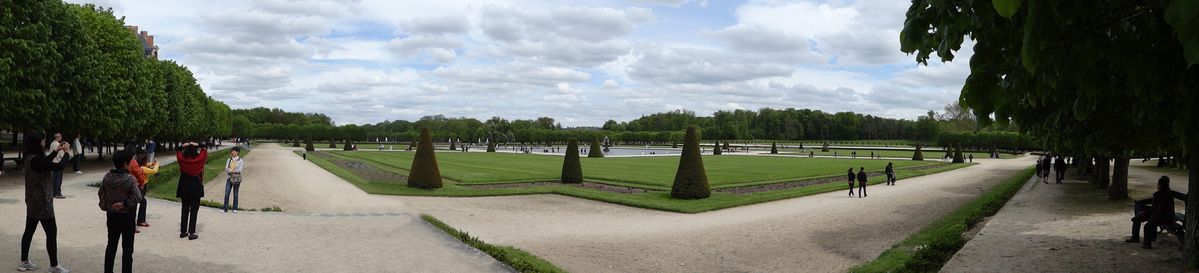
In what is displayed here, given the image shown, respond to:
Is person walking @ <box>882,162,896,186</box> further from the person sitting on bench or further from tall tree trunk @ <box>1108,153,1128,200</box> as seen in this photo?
the person sitting on bench

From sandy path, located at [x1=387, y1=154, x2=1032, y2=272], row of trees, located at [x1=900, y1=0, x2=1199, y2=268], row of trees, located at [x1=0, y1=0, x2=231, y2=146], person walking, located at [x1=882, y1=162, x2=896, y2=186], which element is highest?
row of trees, located at [x1=0, y1=0, x2=231, y2=146]

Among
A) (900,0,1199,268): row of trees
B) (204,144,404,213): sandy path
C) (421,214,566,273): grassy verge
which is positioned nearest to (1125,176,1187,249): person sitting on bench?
(900,0,1199,268): row of trees

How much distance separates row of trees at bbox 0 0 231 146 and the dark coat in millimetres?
14117

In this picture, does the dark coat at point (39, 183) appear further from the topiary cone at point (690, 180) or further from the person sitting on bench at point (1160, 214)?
the topiary cone at point (690, 180)

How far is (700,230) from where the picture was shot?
1370 centimetres

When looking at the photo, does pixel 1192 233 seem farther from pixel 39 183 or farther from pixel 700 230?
pixel 39 183

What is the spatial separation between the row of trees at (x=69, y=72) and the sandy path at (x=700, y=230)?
1080 cm

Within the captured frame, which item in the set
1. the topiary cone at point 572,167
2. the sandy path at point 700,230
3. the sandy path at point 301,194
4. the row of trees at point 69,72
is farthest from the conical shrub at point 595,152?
the sandy path at point 700,230

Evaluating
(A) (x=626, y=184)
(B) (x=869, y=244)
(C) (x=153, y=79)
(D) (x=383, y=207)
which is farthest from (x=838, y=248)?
(C) (x=153, y=79)

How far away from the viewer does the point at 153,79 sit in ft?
114

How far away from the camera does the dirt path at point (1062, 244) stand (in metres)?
8.56

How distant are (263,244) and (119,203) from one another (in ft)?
11.2

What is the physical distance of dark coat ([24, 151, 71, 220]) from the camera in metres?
6.79

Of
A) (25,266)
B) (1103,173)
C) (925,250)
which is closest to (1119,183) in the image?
(1103,173)
